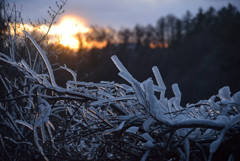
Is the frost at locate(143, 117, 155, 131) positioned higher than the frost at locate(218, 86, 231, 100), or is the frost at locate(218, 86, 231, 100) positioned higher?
the frost at locate(218, 86, 231, 100)

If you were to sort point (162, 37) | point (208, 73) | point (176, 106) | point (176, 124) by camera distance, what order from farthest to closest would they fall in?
point (162, 37)
point (208, 73)
point (176, 106)
point (176, 124)

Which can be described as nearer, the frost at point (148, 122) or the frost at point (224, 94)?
the frost at point (148, 122)

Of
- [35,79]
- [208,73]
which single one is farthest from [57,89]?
[208,73]

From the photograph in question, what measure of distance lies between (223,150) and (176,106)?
257 millimetres

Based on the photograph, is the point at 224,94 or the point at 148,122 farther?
the point at 224,94

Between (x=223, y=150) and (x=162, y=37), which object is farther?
(x=162, y=37)

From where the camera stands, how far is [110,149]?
86cm

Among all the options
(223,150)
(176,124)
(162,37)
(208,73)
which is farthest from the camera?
(162,37)

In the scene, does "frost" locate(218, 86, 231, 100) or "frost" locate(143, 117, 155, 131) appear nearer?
"frost" locate(143, 117, 155, 131)

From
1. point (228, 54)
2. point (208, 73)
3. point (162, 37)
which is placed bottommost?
point (208, 73)

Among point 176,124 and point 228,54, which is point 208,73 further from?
point 176,124

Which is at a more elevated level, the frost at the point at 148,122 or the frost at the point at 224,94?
the frost at the point at 224,94

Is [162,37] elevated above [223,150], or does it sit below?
above

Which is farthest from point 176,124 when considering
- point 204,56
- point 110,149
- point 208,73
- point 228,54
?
point 204,56
